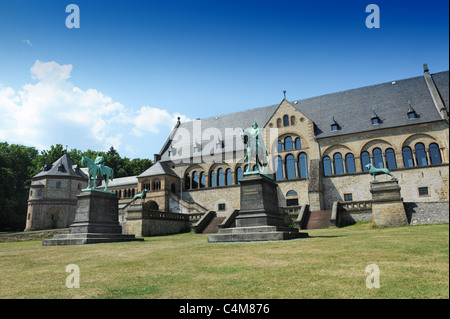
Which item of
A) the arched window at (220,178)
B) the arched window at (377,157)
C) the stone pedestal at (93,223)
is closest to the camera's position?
the stone pedestal at (93,223)

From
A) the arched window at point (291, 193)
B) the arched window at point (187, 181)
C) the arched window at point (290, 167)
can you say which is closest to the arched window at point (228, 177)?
the arched window at point (187, 181)

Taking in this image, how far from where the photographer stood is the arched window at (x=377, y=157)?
127 feet

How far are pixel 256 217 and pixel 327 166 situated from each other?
2799 centimetres

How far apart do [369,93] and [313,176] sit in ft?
53.9

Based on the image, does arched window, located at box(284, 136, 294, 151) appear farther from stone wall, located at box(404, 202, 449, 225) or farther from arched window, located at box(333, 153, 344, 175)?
stone wall, located at box(404, 202, 449, 225)

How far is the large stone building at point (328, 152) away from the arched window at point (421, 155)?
0.10 m

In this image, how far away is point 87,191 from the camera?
21.5 meters

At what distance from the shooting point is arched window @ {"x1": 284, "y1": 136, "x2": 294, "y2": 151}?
43.5m

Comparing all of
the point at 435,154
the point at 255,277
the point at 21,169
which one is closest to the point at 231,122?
the point at 435,154

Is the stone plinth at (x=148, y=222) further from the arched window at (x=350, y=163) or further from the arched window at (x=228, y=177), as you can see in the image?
the arched window at (x=350, y=163)

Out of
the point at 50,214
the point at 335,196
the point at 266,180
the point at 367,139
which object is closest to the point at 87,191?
the point at 266,180

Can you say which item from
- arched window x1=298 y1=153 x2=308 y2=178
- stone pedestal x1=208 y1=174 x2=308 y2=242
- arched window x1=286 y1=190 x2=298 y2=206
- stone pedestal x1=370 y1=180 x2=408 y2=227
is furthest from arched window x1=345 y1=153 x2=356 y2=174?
stone pedestal x1=208 y1=174 x2=308 y2=242

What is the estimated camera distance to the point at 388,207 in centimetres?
2655
